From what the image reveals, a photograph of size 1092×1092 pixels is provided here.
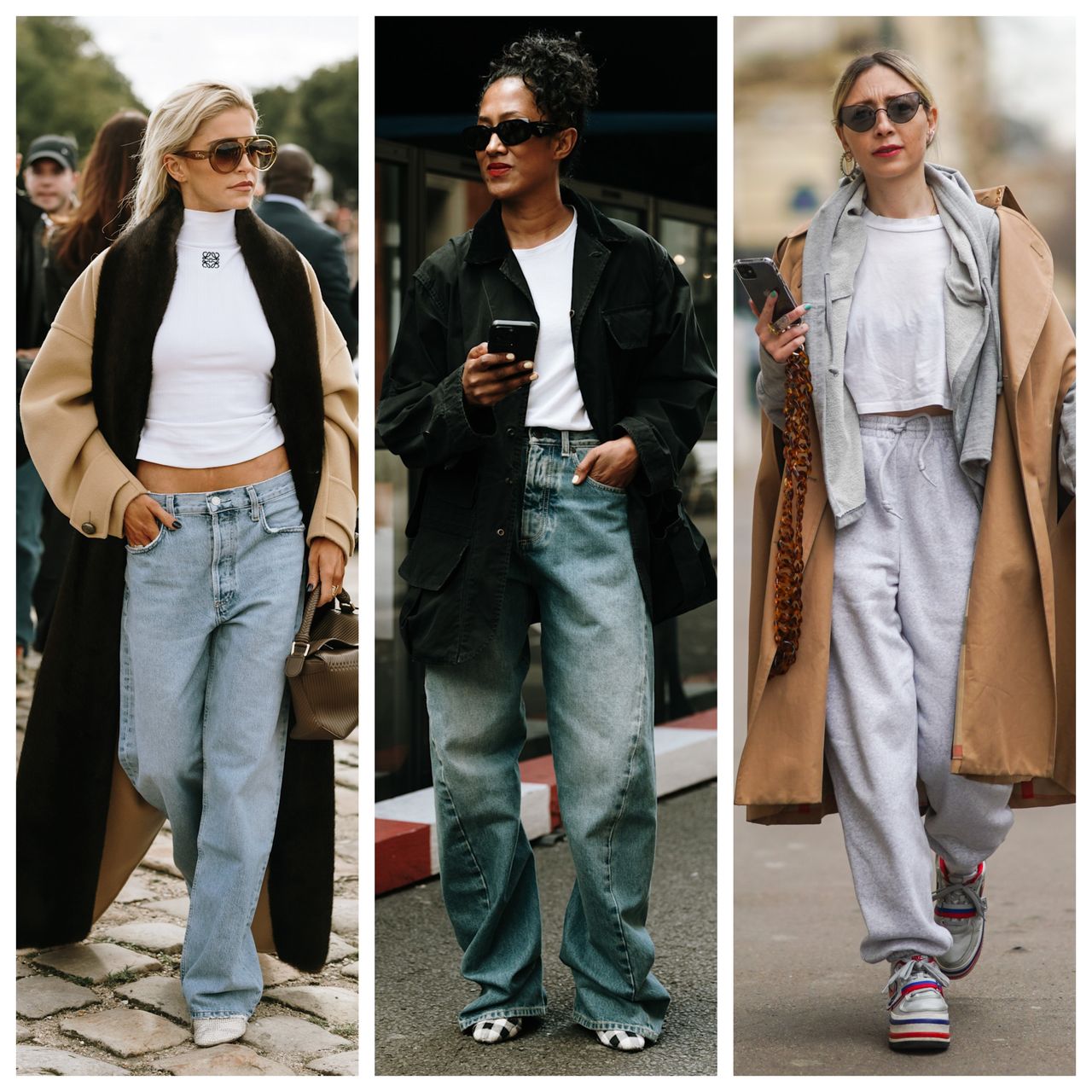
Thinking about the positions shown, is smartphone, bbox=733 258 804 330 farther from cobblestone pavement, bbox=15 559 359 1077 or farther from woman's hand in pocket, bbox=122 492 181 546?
cobblestone pavement, bbox=15 559 359 1077

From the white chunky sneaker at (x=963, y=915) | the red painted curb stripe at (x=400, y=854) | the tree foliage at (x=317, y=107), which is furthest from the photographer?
the red painted curb stripe at (x=400, y=854)

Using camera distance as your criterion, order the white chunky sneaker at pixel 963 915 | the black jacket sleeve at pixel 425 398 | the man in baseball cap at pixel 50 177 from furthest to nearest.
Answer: the man in baseball cap at pixel 50 177
the white chunky sneaker at pixel 963 915
the black jacket sleeve at pixel 425 398

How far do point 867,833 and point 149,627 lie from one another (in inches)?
67.7

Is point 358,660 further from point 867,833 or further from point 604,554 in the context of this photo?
point 867,833

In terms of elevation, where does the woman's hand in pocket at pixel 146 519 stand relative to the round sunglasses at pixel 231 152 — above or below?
below

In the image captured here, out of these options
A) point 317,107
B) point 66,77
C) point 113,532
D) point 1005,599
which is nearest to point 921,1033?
point 1005,599

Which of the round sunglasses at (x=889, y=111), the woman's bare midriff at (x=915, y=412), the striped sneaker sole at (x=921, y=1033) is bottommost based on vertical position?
the striped sneaker sole at (x=921, y=1033)

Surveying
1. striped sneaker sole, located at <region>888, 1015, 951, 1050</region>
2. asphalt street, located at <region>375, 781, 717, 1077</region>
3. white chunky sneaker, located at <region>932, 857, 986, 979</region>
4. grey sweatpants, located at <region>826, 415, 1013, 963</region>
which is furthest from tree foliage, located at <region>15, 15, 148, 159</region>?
striped sneaker sole, located at <region>888, 1015, 951, 1050</region>

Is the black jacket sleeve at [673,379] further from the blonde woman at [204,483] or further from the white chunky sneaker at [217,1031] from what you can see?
the white chunky sneaker at [217,1031]

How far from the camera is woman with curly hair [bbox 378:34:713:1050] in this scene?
3709 mm

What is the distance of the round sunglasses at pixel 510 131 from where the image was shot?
145 inches

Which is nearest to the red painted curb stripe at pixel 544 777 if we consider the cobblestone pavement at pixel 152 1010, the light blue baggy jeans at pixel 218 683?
the cobblestone pavement at pixel 152 1010
